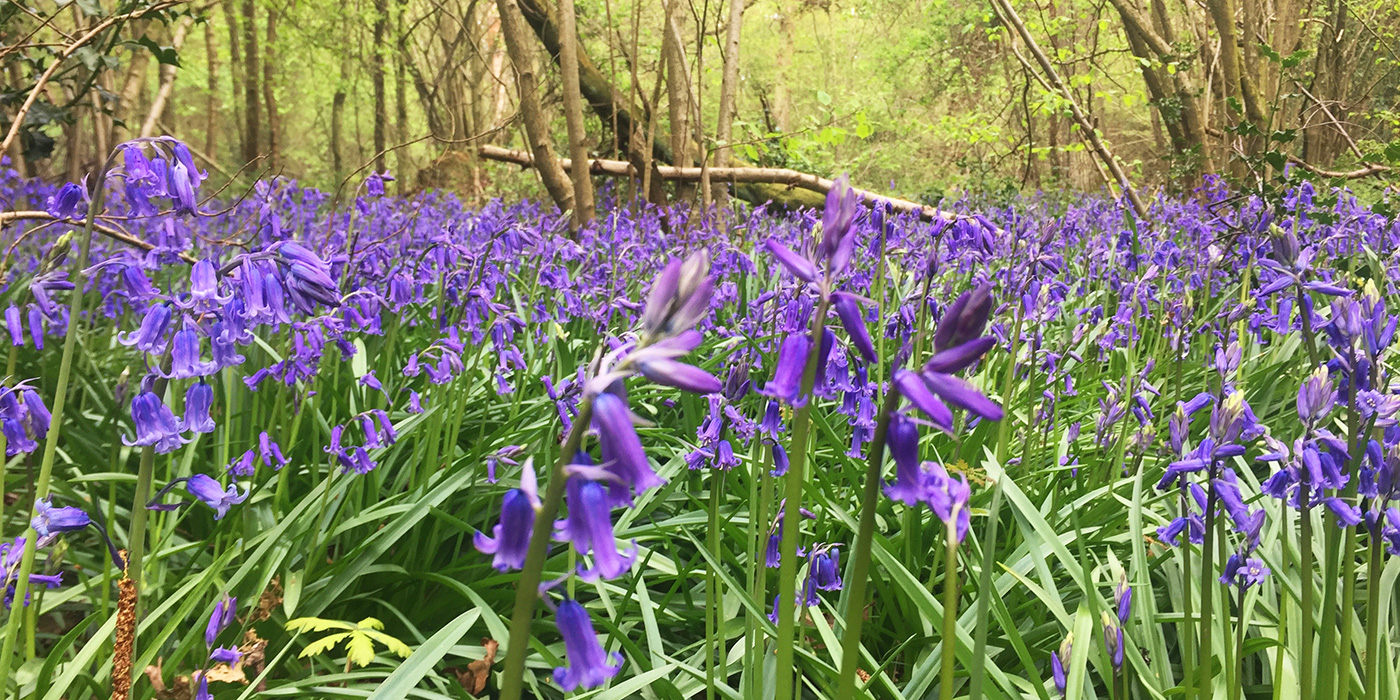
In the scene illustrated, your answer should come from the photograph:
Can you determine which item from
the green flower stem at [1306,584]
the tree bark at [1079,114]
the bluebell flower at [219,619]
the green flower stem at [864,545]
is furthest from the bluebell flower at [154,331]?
the tree bark at [1079,114]

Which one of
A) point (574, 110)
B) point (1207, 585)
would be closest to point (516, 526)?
point (1207, 585)

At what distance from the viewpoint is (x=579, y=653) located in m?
0.83

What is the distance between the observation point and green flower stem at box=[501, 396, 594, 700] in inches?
28.5

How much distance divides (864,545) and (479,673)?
1514 millimetres

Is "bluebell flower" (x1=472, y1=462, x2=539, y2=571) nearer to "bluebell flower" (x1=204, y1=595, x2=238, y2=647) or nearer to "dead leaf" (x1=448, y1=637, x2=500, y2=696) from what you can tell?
"bluebell flower" (x1=204, y1=595, x2=238, y2=647)

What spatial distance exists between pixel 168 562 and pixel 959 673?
2155 millimetres

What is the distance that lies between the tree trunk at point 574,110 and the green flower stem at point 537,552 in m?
7.10

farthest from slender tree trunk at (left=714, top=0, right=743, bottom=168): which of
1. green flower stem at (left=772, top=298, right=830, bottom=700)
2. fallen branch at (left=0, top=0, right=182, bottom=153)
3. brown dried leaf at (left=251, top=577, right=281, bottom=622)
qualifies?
green flower stem at (left=772, top=298, right=830, bottom=700)

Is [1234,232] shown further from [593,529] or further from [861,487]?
[593,529]

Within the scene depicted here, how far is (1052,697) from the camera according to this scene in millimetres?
1919

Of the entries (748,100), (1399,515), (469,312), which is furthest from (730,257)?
(748,100)

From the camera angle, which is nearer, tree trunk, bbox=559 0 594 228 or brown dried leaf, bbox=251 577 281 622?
brown dried leaf, bbox=251 577 281 622

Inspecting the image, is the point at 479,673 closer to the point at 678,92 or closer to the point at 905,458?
the point at 905,458

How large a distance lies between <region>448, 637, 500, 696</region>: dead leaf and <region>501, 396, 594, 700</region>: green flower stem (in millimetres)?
1425
